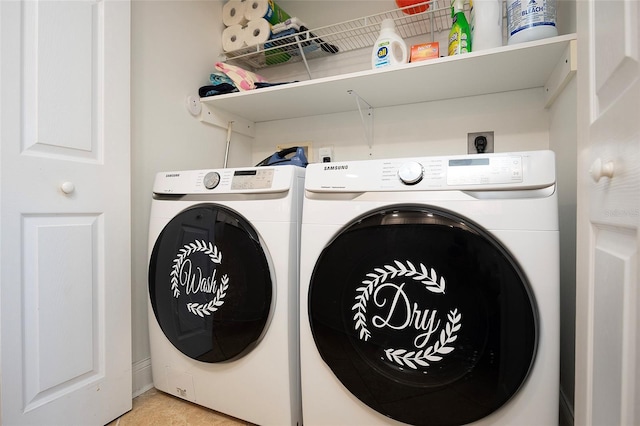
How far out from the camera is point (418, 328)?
2.56 ft

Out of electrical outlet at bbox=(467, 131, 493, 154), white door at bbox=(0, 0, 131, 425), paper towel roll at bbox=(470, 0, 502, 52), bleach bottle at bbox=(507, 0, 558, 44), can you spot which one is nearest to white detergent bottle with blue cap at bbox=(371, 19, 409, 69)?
paper towel roll at bbox=(470, 0, 502, 52)

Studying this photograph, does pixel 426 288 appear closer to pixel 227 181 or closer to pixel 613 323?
pixel 613 323

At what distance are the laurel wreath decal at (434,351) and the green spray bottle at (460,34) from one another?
3.22 feet

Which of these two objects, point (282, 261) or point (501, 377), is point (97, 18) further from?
point (501, 377)

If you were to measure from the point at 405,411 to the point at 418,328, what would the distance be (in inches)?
9.2

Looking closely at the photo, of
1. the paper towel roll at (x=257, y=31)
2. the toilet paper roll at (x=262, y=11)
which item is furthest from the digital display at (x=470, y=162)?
the toilet paper roll at (x=262, y=11)

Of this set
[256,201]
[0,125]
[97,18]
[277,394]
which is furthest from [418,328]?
[97,18]

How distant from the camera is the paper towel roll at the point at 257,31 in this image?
1537 mm

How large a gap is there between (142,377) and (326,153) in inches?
52.7

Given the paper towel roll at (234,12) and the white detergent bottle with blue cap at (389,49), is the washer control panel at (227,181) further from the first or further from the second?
the paper towel roll at (234,12)

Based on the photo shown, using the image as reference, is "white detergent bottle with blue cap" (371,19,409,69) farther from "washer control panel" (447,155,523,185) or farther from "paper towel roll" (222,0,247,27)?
"paper towel roll" (222,0,247,27)

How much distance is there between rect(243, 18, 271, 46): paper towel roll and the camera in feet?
5.04

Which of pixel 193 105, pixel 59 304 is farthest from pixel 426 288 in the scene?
pixel 193 105

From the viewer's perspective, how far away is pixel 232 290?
102cm
